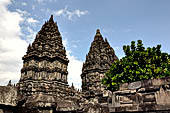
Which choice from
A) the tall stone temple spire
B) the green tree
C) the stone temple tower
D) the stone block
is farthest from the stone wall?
the tall stone temple spire

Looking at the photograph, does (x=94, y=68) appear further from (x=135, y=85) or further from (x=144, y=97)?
(x=144, y=97)

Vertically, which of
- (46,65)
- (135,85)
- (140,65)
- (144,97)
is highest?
(46,65)

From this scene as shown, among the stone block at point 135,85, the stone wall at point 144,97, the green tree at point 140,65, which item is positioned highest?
the green tree at point 140,65

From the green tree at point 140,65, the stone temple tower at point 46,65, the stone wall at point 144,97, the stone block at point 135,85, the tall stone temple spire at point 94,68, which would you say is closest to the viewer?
the stone wall at point 144,97

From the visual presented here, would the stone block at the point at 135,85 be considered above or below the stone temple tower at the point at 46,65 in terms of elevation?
below

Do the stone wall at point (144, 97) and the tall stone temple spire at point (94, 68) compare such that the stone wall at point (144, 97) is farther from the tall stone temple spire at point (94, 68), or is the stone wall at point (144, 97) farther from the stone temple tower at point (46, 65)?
the tall stone temple spire at point (94, 68)

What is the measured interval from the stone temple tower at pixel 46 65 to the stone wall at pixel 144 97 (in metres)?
26.3

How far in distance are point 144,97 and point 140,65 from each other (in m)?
11.7

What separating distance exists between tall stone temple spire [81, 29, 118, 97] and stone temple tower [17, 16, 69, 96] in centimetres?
669

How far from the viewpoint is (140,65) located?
15.9m

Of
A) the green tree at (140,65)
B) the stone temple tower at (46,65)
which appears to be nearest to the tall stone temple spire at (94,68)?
the stone temple tower at (46,65)

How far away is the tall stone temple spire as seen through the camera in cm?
3747

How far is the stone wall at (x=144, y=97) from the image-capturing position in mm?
4543

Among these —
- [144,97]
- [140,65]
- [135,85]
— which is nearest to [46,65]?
[140,65]
